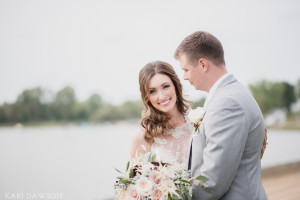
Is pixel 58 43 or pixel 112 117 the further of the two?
pixel 58 43

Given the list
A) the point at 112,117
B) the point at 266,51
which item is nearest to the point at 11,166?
the point at 112,117

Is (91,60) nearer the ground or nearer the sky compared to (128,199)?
nearer the sky

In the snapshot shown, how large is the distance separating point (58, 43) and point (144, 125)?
68.4 metres

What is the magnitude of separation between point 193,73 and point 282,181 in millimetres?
5087

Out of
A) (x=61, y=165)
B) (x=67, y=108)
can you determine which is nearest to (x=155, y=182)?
(x=61, y=165)

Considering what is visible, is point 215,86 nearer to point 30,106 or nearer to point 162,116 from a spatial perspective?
point 162,116

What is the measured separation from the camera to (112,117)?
Answer: 45.8 meters

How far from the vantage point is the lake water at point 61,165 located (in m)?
16.4

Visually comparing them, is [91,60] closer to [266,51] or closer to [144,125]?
[266,51]

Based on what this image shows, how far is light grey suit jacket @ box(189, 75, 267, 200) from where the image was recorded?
141 centimetres

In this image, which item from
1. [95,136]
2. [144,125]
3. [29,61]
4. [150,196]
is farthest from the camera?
[29,61]

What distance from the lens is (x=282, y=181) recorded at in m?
5.80

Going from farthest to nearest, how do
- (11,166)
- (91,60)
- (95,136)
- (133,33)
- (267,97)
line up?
(91,60)
(133,33)
(95,136)
(267,97)
(11,166)

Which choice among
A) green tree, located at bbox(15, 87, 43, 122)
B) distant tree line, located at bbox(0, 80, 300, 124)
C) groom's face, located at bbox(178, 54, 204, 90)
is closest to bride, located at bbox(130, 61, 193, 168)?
groom's face, located at bbox(178, 54, 204, 90)
